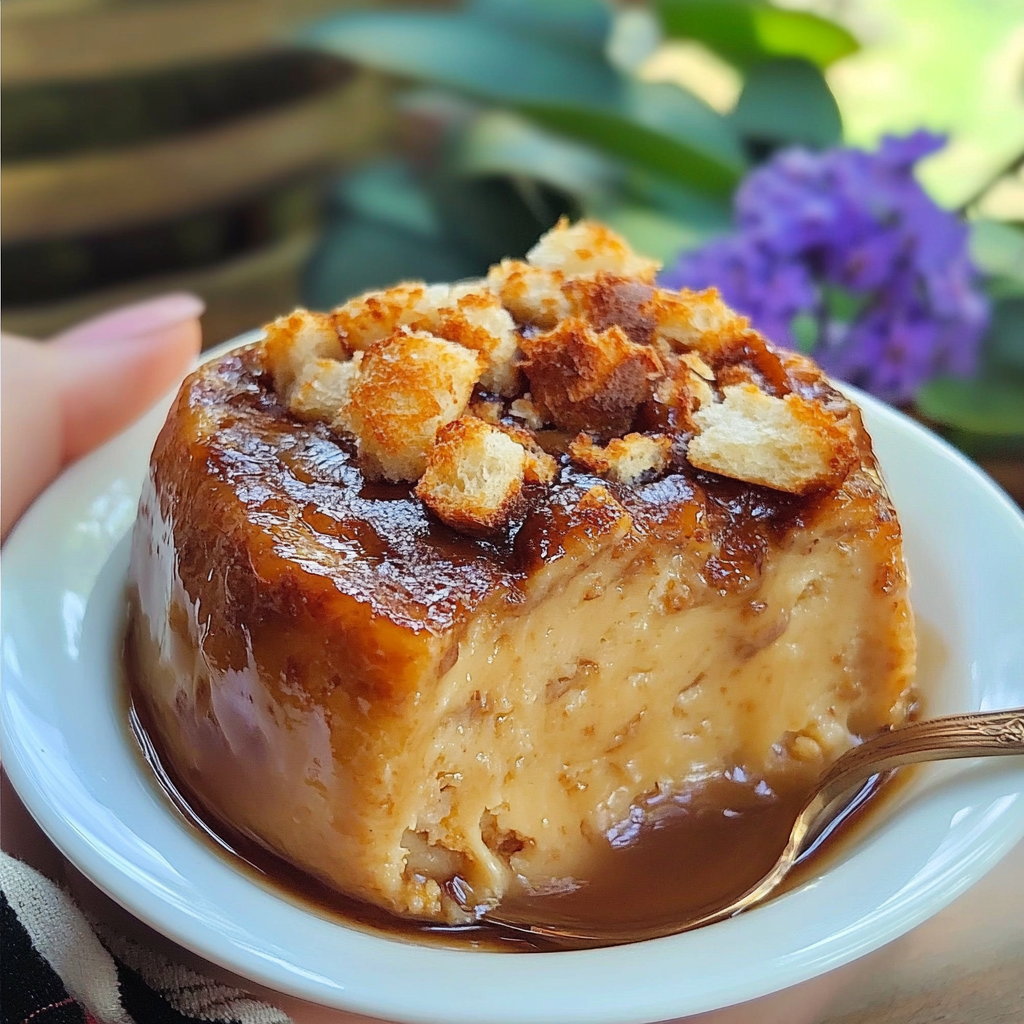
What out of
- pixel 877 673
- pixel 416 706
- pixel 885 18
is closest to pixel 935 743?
pixel 877 673

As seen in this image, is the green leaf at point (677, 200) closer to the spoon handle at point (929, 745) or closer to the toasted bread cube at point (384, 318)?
the toasted bread cube at point (384, 318)

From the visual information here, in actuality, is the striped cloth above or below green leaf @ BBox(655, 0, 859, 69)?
below

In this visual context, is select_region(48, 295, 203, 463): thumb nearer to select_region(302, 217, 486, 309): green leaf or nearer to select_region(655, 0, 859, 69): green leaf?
select_region(302, 217, 486, 309): green leaf

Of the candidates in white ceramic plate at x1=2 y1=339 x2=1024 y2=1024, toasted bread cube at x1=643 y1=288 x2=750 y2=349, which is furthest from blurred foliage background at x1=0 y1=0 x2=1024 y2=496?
toasted bread cube at x1=643 y1=288 x2=750 y2=349

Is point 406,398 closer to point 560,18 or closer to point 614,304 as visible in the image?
point 614,304

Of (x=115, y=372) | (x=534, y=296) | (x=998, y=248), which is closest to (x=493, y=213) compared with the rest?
(x=998, y=248)

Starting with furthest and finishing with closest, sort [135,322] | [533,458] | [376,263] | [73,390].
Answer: [376,263], [135,322], [73,390], [533,458]
